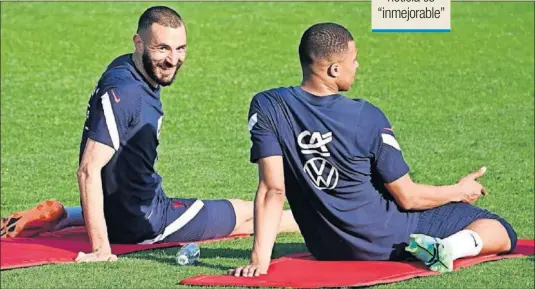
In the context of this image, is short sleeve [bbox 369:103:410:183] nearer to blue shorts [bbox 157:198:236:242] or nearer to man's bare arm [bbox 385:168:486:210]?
man's bare arm [bbox 385:168:486:210]

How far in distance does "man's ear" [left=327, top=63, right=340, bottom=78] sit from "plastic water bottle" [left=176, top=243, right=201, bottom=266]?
149cm

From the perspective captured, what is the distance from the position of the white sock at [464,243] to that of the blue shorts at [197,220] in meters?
1.97

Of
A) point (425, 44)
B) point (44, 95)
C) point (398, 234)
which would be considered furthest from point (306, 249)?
point (425, 44)

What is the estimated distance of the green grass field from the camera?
30.2 ft

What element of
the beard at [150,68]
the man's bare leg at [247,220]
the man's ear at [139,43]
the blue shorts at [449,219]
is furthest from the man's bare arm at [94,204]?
the blue shorts at [449,219]

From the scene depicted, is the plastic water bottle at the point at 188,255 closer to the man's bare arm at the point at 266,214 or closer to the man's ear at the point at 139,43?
the man's bare arm at the point at 266,214

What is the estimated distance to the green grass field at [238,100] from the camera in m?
9.22

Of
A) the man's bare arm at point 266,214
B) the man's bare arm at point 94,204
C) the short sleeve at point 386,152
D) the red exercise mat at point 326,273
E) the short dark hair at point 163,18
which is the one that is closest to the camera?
the red exercise mat at point 326,273

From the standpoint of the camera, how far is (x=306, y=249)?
30.6 ft

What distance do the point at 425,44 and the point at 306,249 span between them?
980cm

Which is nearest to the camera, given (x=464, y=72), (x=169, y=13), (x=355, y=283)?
(x=355, y=283)

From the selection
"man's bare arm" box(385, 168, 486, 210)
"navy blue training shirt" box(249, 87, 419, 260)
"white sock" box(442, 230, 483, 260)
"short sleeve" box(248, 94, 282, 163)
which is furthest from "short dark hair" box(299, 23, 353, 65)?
"white sock" box(442, 230, 483, 260)

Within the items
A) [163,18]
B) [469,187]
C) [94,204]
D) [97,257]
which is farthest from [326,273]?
[163,18]

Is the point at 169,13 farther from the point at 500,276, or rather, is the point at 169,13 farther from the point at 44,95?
the point at 44,95
